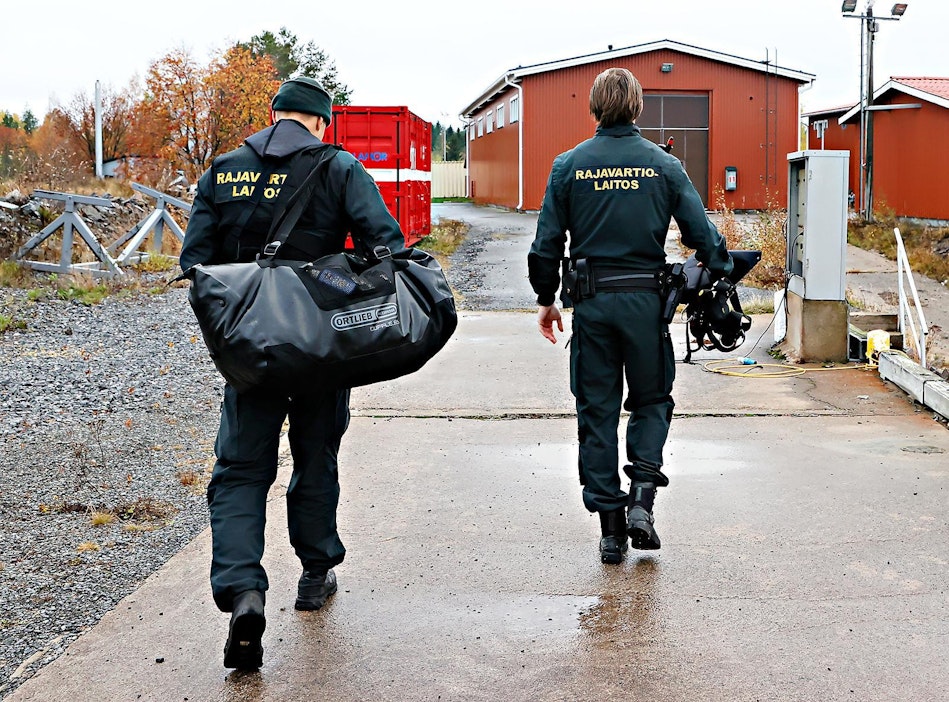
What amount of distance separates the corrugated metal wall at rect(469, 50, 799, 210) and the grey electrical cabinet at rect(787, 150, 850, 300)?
24736 mm

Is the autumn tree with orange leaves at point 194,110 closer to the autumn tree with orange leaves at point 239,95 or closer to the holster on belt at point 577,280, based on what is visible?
the autumn tree with orange leaves at point 239,95

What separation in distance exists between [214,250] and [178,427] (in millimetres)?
3814

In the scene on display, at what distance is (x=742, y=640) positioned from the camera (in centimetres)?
372

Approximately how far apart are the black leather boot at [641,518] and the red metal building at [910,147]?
2501 centimetres

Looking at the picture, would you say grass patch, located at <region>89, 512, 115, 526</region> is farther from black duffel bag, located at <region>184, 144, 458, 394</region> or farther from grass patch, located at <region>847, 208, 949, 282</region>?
grass patch, located at <region>847, 208, 949, 282</region>

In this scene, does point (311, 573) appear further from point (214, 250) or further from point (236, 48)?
point (236, 48)

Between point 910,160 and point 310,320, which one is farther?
point 910,160

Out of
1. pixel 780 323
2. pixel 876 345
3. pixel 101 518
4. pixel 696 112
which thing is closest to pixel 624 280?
pixel 101 518

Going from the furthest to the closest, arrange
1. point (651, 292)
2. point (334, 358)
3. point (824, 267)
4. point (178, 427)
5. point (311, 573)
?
1. point (824, 267)
2. point (178, 427)
3. point (651, 292)
4. point (311, 573)
5. point (334, 358)

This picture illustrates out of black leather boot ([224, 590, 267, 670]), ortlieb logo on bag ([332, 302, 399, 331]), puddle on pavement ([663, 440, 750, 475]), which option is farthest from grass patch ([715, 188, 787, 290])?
black leather boot ([224, 590, 267, 670])

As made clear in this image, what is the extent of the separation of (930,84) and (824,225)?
2317 cm

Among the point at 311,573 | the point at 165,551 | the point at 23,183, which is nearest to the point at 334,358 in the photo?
the point at 311,573

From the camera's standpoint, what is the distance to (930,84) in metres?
29.6

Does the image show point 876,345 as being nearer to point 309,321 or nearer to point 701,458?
point 701,458
